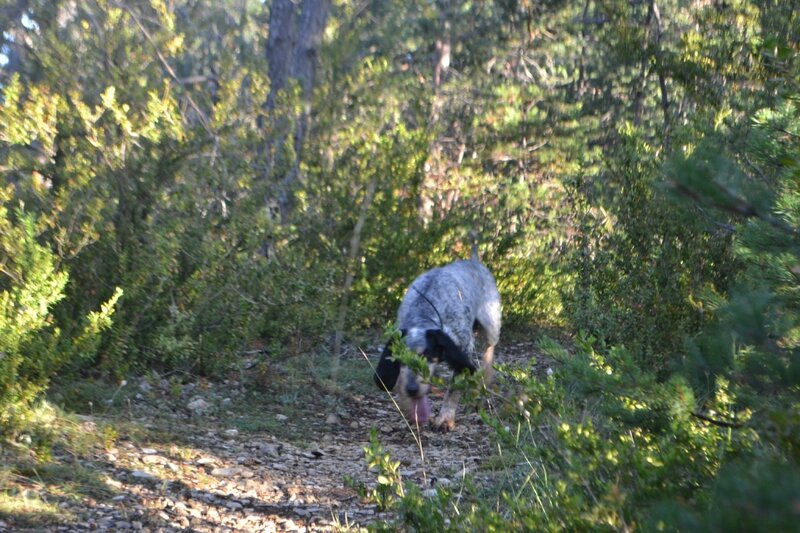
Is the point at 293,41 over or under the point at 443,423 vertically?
over

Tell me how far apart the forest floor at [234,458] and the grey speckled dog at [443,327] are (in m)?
0.31

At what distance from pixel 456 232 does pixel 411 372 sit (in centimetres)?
413

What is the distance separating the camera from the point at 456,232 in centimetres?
1062

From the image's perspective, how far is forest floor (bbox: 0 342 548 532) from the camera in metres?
4.76

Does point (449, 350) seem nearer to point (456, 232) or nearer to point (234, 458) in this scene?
point (234, 458)

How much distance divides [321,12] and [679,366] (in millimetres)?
10516

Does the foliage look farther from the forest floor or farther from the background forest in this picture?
the forest floor

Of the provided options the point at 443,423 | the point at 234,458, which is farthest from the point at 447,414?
the point at 234,458

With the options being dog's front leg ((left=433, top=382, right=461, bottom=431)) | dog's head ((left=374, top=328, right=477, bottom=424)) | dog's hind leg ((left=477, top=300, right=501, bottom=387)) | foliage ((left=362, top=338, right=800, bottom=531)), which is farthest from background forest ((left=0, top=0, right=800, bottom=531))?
dog's front leg ((left=433, top=382, right=461, bottom=431))

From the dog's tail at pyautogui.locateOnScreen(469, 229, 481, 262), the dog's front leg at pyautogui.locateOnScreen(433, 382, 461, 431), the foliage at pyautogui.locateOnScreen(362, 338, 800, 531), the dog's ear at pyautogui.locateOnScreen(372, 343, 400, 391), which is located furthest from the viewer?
the dog's tail at pyautogui.locateOnScreen(469, 229, 481, 262)

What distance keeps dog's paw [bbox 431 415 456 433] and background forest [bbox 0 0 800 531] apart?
129 cm

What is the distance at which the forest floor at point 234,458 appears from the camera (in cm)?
476

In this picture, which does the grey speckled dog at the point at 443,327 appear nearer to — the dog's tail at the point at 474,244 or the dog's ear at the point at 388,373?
the dog's ear at the point at 388,373

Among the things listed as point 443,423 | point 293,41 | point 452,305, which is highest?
point 293,41
